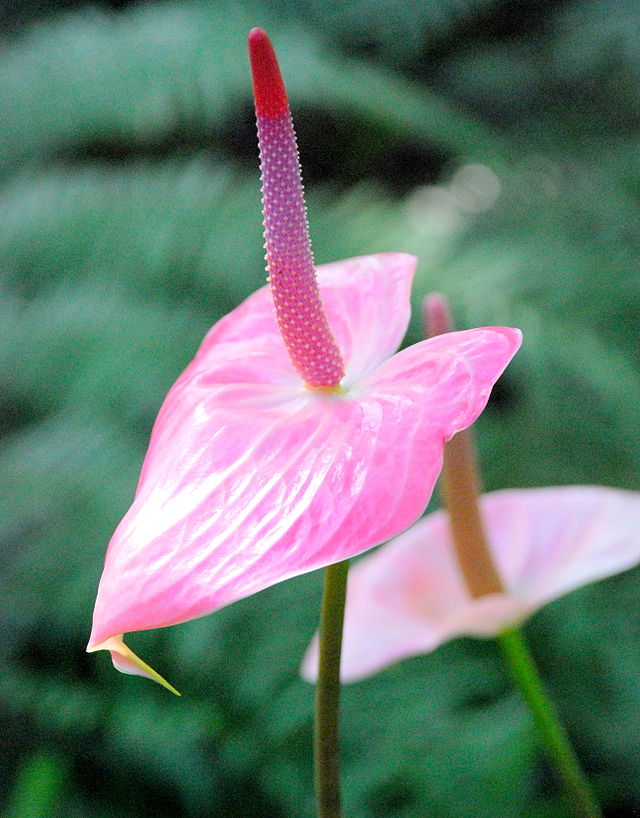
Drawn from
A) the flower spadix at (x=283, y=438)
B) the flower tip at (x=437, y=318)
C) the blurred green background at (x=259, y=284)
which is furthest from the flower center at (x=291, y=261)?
the blurred green background at (x=259, y=284)

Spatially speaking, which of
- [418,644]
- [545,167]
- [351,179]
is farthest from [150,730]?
[351,179]

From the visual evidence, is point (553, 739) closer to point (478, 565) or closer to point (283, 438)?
point (478, 565)

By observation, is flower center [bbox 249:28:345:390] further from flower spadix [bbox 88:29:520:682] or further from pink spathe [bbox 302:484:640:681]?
pink spathe [bbox 302:484:640:681]

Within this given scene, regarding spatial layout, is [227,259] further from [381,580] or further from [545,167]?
[381,580]

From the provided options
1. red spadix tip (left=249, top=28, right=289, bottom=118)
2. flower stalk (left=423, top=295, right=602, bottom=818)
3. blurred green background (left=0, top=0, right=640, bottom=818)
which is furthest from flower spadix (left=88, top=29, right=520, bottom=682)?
blurred green background (left=0, top=0, right=640, bottom=818)

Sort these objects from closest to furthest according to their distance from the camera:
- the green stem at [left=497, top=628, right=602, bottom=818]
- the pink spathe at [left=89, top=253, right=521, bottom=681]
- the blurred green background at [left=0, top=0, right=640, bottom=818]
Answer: the pink spathe at [left=89, top=253, right=521, bottom=681]
the green stem at [left=497, top=628, right=602, bottom=818]
the blurred green background at [left=0, top=0, right=640, bottom=818]

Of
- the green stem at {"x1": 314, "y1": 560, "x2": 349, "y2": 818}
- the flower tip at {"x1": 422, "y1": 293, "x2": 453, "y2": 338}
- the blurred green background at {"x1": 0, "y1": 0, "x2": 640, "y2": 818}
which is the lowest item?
the blurred green background at {"x1": 0, "y1": 0, "x2": 640, "y2": 818}

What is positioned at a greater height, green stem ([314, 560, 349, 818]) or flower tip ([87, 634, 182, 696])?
flower tip ([87, 634, 182, 696])
